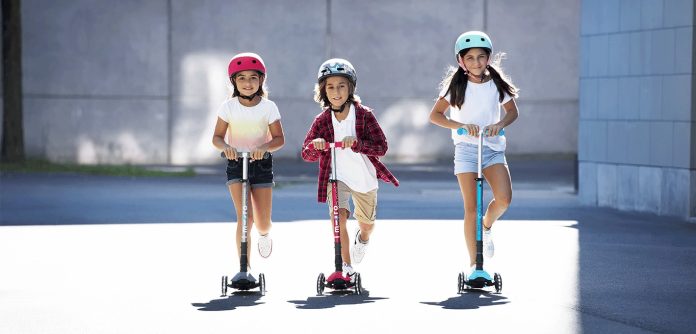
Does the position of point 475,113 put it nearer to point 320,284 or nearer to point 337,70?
point 337,70

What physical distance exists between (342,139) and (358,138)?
192mm

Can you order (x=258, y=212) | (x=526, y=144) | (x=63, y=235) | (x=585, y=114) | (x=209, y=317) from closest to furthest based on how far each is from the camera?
(x=209, y=317) → (x=258, y=212) → (x=63, y=235) → (x=585, y=114) → (x=526, y=144)

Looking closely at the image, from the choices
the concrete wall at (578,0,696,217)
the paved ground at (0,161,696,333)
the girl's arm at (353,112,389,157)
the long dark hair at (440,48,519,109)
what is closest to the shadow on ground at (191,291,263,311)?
the paved ground at (0,161,696,333)

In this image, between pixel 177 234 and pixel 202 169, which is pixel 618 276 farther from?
pixel 202 169

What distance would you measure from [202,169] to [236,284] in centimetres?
1623

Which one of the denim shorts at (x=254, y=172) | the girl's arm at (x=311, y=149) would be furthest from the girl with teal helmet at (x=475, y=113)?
the denim shorts at (x=254, y=172)

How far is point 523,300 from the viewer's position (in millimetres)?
9109

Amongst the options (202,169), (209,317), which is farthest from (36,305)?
(202,169)

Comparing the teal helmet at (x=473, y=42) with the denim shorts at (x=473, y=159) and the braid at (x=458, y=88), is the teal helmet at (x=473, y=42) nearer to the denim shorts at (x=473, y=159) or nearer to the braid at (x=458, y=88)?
the braid at (x=458, y=88)

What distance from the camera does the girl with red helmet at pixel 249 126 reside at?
9.59m

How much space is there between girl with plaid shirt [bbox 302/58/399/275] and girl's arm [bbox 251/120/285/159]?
0.19 metres

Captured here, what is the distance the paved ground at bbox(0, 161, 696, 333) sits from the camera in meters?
8.30

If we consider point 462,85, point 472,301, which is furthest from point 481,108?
point 472,301

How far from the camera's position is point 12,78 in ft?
81.6
